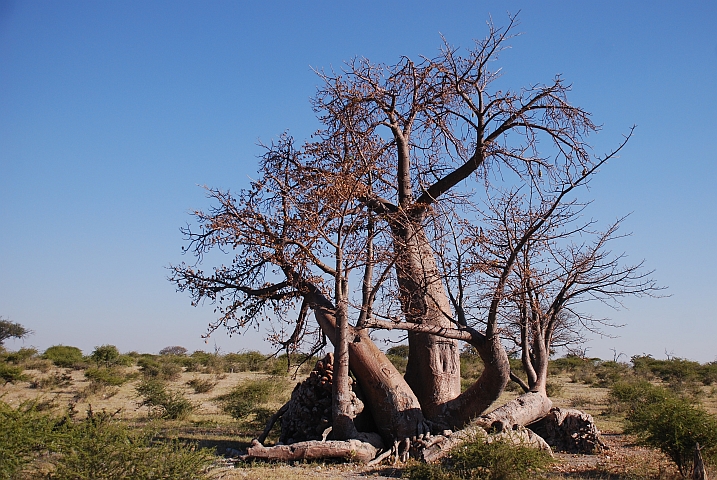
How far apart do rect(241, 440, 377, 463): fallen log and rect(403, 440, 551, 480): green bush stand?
1.10 meters

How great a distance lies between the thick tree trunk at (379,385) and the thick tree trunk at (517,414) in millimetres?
868

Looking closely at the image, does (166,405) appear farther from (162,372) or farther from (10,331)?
(10,331)

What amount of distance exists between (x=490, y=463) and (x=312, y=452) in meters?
2.33

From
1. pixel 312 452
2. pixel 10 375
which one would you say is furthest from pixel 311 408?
pixel 10 375

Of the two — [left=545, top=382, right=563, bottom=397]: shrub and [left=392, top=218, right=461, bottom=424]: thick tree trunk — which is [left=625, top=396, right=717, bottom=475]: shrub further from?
[left=545, top=382, right=563, bottom=397]: shrub

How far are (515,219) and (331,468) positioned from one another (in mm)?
4007

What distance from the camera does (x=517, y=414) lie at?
8.34m

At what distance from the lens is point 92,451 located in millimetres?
4719

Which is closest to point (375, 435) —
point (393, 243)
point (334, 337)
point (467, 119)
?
point (334, 337)

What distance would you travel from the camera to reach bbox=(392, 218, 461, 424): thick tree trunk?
8570 millimetres

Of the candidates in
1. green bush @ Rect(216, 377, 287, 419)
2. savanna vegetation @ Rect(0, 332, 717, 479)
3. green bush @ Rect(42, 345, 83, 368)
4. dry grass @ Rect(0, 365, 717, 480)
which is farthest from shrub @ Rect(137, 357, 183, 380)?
green bush @ Rect(216, 377, 287, 419)

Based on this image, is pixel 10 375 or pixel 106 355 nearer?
pixel 10 375

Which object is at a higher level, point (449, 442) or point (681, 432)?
point (681, 432)

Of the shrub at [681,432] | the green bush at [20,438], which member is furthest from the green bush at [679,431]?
the green bush at [20,438]
